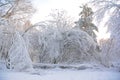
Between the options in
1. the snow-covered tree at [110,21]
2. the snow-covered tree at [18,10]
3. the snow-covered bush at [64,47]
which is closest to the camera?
the snow-covered tree at [110,21]

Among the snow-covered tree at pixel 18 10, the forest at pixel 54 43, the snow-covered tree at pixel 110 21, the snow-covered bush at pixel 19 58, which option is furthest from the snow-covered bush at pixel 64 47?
the snow-covered tree at pixel 110 21

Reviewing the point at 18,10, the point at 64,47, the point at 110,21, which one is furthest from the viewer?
the point at 64,47

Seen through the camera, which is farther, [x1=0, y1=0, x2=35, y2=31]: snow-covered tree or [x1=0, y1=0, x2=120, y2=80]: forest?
[x1=0, y1=0, x2=35, y2=31]: snow-covered tree

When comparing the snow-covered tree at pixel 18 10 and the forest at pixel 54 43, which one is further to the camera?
the snow-covered tree at pixel 18 10

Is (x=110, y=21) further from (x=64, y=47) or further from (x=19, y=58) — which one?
(x=64, y=47)

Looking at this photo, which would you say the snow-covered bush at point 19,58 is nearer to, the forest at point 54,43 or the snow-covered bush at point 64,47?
the forest at point 54,43

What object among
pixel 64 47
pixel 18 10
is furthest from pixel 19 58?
pixel 64 47

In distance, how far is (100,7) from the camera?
8.96 meters

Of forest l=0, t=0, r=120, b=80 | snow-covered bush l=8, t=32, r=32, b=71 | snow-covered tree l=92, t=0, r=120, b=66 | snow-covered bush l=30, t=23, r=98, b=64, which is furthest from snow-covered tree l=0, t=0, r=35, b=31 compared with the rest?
snow-covered tree l=92, t=0, r=120, b=66

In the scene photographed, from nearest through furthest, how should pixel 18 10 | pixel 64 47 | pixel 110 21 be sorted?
pixel 110 21 → pixel 18 10 → pixel 64 47

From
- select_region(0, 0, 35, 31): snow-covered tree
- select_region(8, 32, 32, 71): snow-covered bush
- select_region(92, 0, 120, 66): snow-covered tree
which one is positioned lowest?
select_region(8, 32, 32, 71): snow-covered bush

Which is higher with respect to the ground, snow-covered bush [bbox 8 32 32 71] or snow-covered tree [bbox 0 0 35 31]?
snow-covered tree [bbox 0 0 35 31]

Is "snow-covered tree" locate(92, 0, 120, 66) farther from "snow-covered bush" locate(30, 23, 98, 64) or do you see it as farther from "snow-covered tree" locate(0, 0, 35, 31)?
"snow-covered tree" locate(0, 0, 35, 31)

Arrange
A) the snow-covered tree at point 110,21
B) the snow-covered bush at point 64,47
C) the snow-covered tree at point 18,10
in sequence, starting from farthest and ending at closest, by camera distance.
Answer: the snow-covered tree at point 18,10, the snow-covered bush at point 64,47, the snow-covered tree at point 110,21
